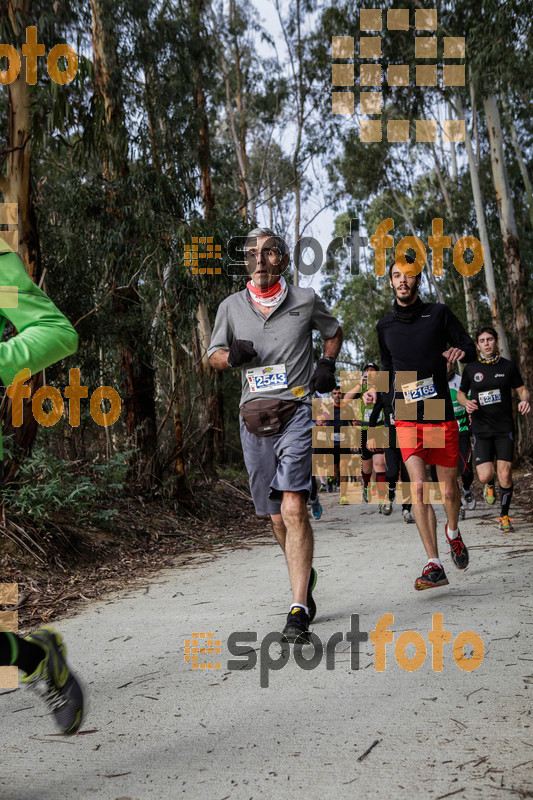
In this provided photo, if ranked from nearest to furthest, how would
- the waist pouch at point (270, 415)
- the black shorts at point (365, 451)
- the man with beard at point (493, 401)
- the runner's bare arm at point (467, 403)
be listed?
the waist pouch at point (270, 415) → the runner's bare arm at point (467, 403) → the man with beard at point (493, 401) → the black shorts at point (365, 451)

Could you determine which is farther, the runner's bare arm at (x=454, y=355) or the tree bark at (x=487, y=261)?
the tree bark at (x=487, y=261)

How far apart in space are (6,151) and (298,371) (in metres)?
5.31

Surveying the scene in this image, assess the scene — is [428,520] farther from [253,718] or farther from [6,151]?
[6,151]

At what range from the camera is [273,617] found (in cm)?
470

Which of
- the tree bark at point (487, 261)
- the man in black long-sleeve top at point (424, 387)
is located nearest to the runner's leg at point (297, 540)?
the man in black long-sleeve top at point (424, 387)

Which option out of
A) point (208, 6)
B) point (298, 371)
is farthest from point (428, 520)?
point (208, 6)

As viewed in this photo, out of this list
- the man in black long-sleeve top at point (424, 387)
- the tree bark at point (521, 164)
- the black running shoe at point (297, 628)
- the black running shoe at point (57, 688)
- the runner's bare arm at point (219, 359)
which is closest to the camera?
the black running shoe at point (57, 688)

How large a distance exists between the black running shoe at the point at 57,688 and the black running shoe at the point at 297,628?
62.7 inches

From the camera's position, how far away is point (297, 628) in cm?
405

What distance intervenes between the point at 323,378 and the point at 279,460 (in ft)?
1.68

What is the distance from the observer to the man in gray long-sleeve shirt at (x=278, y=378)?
4.35 metres

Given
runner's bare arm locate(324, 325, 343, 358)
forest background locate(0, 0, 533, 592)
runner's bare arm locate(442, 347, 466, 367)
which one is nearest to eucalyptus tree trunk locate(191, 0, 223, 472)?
forest background locate(0, 0, 533, 592)

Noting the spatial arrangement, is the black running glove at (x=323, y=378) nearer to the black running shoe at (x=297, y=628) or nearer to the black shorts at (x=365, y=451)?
the black running shoe at (x=297, y=628)

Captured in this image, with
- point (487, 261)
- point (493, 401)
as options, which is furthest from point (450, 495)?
point (487, 261)
